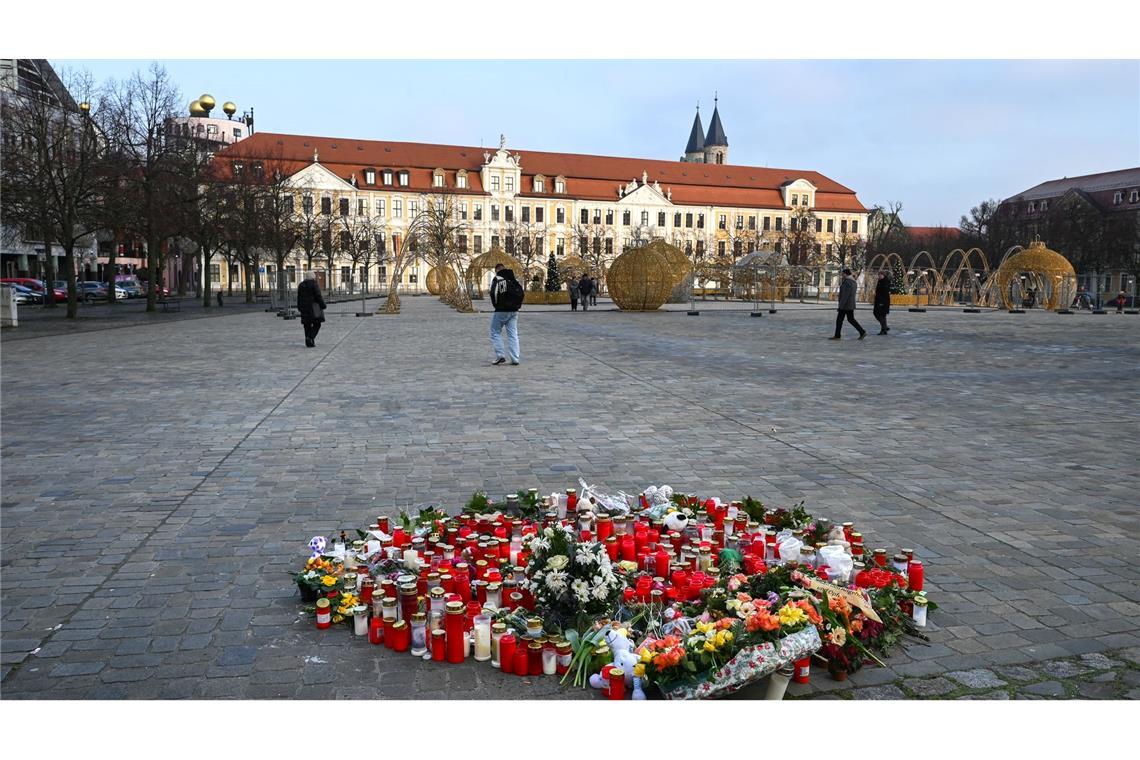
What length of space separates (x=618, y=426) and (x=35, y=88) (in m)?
35.3

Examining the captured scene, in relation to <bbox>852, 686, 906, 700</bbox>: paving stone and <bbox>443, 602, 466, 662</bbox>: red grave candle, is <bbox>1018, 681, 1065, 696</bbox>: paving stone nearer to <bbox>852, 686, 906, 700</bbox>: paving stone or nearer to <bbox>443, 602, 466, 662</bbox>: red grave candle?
<bbox>852, 686, 906, 700</bbox>: paving stone

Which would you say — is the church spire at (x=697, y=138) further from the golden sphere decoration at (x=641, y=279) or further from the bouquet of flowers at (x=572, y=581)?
the bouquet of flowers at (x=572, y=581)

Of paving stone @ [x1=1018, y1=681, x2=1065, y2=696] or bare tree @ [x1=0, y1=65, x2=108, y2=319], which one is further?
bare tree @ [x1=0, y1=65, x2=108, y2=319]

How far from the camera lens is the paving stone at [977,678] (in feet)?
11.5

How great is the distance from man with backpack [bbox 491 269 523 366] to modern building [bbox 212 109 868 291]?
7296 centimetres

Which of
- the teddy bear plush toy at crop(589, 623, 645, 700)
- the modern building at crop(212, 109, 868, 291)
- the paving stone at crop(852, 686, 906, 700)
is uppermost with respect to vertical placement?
the modern building at crop(212, 109, 868, 291)

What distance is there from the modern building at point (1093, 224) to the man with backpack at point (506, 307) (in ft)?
177

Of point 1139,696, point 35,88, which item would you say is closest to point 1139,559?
point 1139,696

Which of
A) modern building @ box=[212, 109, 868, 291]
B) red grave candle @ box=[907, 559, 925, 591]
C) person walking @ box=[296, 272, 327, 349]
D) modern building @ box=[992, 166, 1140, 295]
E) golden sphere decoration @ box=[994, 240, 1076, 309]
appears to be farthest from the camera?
modern building @ box=[212, 109, 868, 291]

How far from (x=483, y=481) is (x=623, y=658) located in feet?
11.6

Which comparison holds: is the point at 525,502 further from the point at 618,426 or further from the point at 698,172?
the point at 698,172

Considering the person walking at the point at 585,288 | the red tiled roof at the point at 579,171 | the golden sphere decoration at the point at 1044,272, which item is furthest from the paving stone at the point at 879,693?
the red tiled roof at the point at 579,171

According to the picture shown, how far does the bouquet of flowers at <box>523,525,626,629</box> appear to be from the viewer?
13.3 feet

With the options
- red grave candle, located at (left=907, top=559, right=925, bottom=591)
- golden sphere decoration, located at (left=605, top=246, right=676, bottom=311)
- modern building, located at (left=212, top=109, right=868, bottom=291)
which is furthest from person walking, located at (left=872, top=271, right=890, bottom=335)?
modern building, located at (left=212, top=109, right=868, bottom=291)
